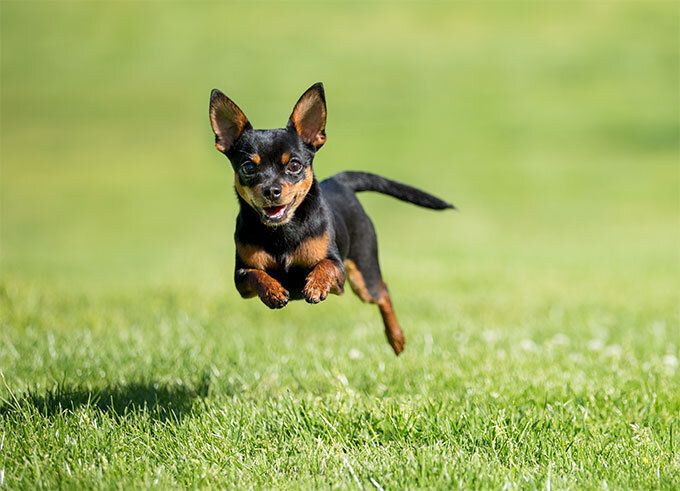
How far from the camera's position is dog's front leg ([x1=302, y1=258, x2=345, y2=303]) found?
133 inches

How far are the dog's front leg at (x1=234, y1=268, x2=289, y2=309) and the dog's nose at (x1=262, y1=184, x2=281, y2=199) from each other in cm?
40

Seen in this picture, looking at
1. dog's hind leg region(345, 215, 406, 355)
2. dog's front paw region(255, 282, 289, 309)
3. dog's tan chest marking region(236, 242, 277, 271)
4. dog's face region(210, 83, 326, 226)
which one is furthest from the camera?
dog's hind leg region(345, 215, 406, 355)

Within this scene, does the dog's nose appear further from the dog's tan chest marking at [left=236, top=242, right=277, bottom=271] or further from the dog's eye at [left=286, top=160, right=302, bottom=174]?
the dog's tan chest marking at [left=236, top=242, right=277, bottom=271]

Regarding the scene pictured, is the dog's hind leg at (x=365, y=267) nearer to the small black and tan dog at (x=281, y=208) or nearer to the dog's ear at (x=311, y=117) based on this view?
the small black and tan dog at (x=281, y=208)

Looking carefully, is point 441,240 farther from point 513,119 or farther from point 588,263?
point 513,119

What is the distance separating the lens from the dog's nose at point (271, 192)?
130 inches

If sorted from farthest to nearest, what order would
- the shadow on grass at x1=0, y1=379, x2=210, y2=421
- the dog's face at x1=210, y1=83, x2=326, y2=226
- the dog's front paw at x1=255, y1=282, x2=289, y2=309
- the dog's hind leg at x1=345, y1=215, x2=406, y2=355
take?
the dog's hind leg at x1=345, y1=215, x2=406, y2=355, the shadow on grass at x1=0, y1=379, x2=210, y2=421, the dog's face at x1=210, y1=83, x2=326, y2=226, the dog's front paw at x1=255, y1=282, x2=289, y2=309

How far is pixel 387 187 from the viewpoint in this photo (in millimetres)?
4727

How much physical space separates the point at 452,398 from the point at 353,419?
0.82m

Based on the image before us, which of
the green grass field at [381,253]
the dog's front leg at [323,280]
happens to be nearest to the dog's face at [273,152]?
the dog's front leg at [323,280]

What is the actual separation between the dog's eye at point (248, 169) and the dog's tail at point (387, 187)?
1171 mm

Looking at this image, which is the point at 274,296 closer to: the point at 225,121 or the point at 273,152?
the point at 273,152

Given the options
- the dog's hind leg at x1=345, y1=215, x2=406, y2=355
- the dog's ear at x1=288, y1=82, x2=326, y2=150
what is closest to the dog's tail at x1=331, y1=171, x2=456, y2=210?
the dog's hind leg at x1=345, y1=215, x2=406, y2=355

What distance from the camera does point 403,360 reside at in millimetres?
5703
